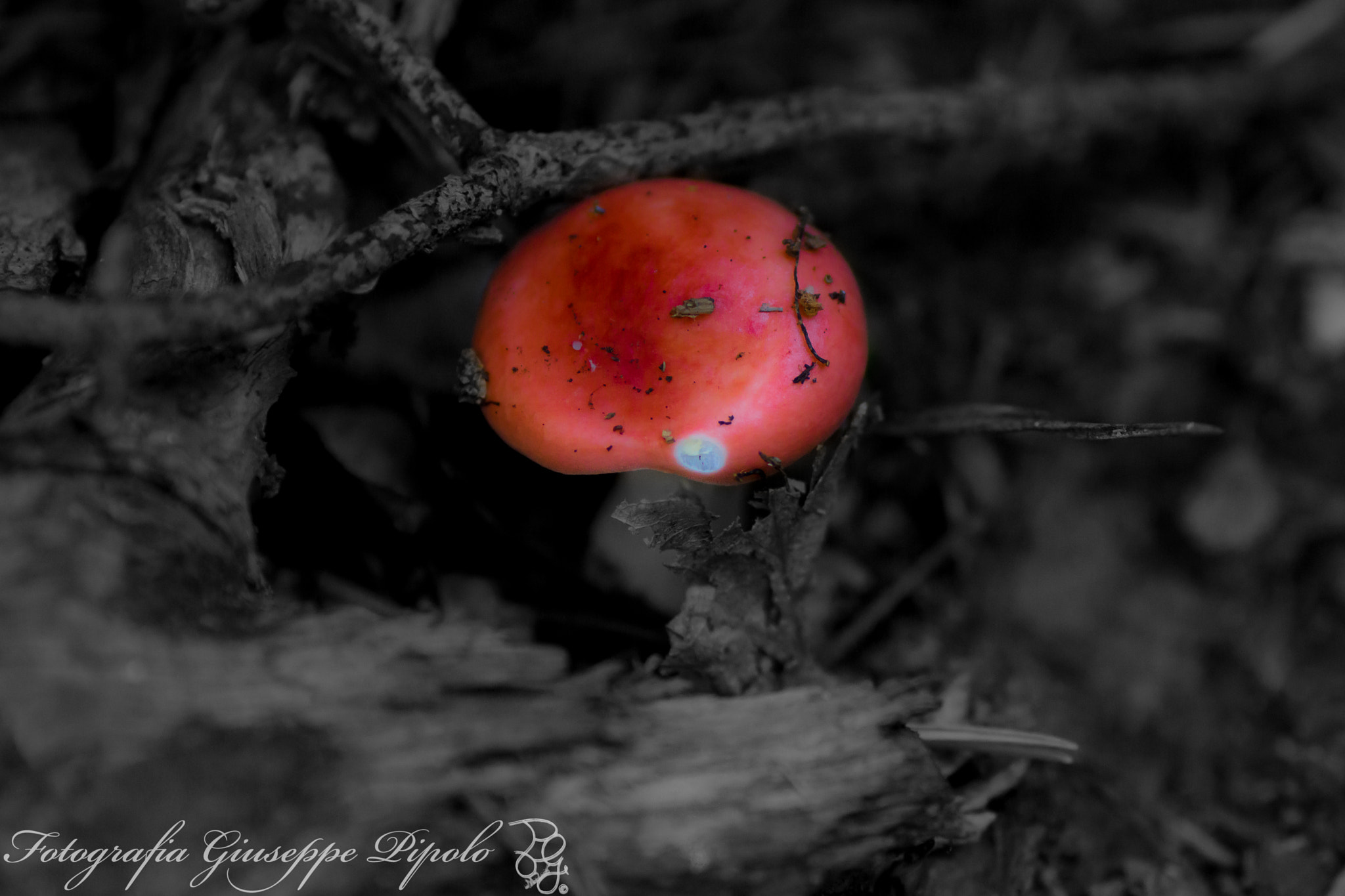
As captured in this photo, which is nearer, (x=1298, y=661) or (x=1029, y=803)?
(x=1029, y=803)

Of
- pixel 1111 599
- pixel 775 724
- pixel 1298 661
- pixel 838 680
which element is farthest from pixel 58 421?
pixel 1298 661

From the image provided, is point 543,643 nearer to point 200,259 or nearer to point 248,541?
point 248,541

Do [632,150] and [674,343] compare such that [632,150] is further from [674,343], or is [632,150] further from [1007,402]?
[1007,402]

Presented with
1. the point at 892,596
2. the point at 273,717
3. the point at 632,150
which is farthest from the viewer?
the point at 892,596
